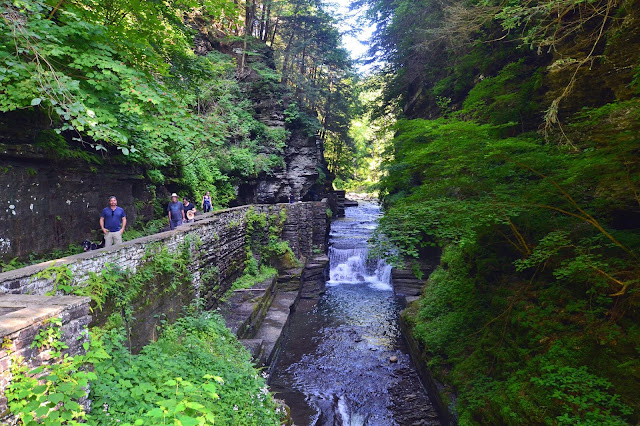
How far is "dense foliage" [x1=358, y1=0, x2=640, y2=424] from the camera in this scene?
496cm

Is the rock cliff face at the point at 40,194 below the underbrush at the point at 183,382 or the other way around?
the other way around

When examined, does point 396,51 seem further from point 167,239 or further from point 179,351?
point 179,351

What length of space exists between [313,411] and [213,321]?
3.28 meters

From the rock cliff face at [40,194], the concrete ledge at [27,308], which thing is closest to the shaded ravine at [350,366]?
the concrete ledge at [27,308]

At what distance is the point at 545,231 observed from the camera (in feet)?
23.1

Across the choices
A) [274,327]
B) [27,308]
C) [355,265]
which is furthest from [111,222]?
[355,265]

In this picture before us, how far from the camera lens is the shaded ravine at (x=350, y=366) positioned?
8.08 metres

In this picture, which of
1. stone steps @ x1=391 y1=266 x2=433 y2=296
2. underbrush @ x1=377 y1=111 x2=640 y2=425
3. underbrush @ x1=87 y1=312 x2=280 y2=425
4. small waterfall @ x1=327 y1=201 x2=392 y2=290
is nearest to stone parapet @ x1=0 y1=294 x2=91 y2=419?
underbrush @ x1=87 y1=312 x2=280 y2=425

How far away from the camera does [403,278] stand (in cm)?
1669

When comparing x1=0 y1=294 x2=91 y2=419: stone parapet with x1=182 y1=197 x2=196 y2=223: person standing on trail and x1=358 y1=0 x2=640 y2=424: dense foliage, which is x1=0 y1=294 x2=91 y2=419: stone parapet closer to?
x1=358 y1=0 x2=640 y2=424: dense foliage

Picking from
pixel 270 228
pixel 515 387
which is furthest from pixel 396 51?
pixel 515 387

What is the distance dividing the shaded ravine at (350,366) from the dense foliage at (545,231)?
1258 mm

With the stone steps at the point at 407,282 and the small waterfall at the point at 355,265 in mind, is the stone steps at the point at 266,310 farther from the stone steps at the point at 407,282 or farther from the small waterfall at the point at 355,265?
the stone steps at the point at 407,282

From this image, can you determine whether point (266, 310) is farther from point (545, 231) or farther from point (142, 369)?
point (545, 231)
